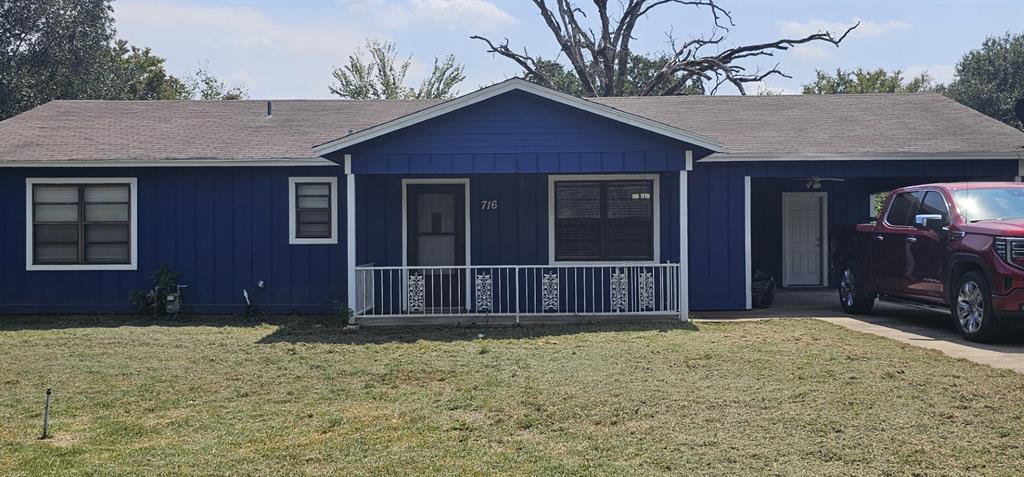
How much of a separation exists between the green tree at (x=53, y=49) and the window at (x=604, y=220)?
2636 cm

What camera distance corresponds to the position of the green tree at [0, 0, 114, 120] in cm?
3400

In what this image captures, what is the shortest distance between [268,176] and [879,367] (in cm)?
936

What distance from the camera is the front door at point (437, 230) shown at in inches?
571

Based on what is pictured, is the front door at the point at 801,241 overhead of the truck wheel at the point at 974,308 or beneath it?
overhead

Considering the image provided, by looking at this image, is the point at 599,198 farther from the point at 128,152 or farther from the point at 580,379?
the point at 128,152

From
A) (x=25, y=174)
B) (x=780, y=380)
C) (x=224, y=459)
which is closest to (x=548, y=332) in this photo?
(x=780, y=380)

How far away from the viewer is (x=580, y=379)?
8289 mm

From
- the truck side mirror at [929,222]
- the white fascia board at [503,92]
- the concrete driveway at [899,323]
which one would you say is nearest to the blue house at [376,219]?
the concrete driveway at [899,323]

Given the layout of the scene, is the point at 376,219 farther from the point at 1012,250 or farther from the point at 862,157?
the point at 1012,250

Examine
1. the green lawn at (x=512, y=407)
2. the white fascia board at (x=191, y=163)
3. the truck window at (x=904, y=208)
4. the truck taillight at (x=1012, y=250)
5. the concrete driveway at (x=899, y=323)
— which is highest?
the white fascia board at (x=191, y=163)

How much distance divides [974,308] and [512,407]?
590cm

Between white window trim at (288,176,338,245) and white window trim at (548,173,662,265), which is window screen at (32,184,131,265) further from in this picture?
white window trim at (548,173,662,265)

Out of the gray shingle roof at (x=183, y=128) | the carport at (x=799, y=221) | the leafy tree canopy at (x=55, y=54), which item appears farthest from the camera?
the leafy tree canopy at (x=55, y=54)

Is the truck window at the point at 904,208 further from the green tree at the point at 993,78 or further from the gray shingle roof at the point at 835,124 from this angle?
the green tree at the point at 993,78
